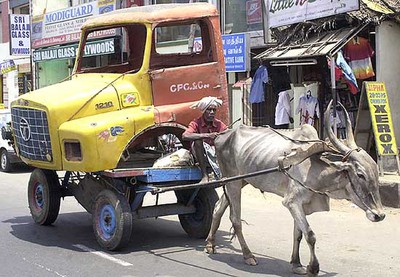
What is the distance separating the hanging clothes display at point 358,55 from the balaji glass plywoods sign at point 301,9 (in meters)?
0.75

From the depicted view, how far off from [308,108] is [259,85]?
177 centimetres

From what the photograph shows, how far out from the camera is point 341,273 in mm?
6535

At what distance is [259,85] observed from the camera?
14039mm

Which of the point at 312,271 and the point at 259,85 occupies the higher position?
the point at 259,85

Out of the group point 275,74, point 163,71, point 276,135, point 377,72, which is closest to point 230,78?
point 275,74

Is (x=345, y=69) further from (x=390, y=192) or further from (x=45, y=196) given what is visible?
(x=45, y=196)

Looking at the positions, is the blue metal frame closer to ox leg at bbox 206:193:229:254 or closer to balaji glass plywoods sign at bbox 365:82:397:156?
ox leg at bbox 206:193:229:254

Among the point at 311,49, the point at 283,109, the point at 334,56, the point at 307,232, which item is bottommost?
the point at 307,232

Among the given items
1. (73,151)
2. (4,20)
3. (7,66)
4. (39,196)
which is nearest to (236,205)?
(73,151)

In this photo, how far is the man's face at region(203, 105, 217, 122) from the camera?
7359 mm

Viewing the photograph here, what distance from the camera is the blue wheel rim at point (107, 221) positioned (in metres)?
7.46

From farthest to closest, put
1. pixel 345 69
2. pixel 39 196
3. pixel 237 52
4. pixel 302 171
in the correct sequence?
pixel 237 52 → pixel 345 69 → pixel 39 196 → pixel 302 171

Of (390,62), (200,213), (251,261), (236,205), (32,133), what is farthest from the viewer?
(390,62)

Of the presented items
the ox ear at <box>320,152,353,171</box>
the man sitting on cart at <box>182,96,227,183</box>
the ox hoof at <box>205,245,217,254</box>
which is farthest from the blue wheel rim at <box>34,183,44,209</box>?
the ox ear at <box>320,152,353,171</box>
